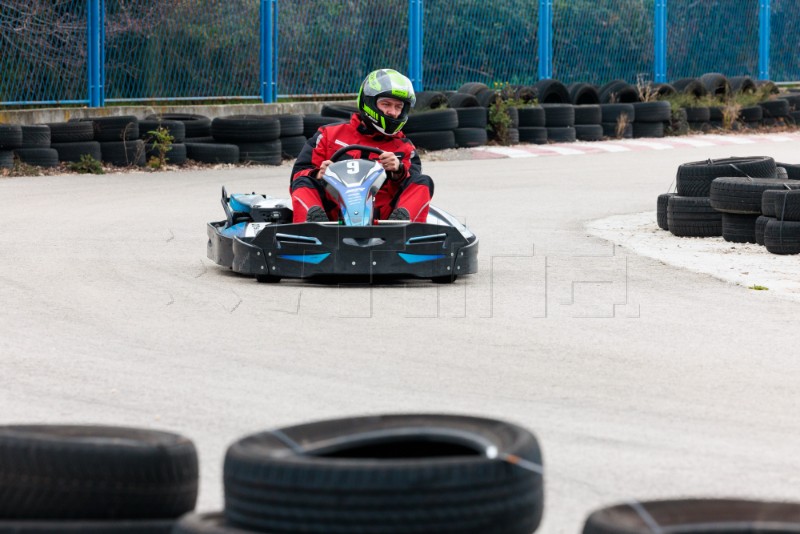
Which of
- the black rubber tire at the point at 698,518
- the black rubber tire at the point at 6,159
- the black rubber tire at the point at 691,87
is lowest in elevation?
the black rubber tire at the point at 698,518

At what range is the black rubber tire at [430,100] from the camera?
62.3 ft

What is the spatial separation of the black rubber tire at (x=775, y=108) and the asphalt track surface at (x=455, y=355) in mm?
13419

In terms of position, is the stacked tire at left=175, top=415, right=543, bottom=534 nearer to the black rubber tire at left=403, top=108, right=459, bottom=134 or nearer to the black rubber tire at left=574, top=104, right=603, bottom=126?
the black rubber tire at left=403, top=108, right=459, bottom=134

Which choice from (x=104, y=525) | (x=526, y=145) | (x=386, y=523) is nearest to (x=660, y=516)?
(x=386, y=523)

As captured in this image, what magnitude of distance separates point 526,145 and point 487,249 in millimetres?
10068

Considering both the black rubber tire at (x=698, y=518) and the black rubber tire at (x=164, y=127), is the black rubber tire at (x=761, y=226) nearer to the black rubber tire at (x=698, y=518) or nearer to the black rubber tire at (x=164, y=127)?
the black rubber tire at (x=698, y=518)

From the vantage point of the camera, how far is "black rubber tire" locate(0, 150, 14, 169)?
48.4ft

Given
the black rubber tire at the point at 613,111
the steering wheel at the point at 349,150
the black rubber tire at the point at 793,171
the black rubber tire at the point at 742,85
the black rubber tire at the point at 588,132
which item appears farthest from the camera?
the black rubber tire at the point at 742,85

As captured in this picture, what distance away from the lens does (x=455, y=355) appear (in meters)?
5.73

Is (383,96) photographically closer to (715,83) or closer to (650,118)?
(650,118)

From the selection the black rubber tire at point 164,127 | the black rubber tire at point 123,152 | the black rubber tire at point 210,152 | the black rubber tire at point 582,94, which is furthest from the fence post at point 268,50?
the black rubber tire at point 582,94

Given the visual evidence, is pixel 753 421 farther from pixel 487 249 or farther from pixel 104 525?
pixel 487 249

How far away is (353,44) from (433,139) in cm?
272

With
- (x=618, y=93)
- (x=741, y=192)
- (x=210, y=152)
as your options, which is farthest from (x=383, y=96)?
(x=618, y=93)
